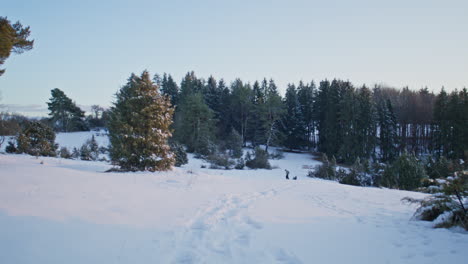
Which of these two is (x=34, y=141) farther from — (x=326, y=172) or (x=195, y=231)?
(x=326, y=172)

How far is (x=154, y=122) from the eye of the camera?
1105cm

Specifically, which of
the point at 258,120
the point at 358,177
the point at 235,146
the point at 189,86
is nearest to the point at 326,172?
the point at 358,177

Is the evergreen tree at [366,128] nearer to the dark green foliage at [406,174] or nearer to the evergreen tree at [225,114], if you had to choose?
the dark green foliage at [406,174]

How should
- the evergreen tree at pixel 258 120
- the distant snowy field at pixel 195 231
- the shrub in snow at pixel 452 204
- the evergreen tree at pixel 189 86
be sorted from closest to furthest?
1. the distant snowy field at pixel 195 231
2. the shrub in snow at pixel 452 204
3. the evergreen tree at pixel 258 120
4. the evergreen tree at pixel 189 86

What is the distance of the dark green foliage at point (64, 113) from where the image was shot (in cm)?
4147

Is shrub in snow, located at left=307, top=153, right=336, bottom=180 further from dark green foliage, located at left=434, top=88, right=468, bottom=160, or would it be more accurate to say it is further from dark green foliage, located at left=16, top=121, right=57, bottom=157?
dark green foliage, located at left=16, top=121, right=57, bottom=157

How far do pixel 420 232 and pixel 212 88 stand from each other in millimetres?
45001

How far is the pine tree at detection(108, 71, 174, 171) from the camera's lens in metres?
10.6

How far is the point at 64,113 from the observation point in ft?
141

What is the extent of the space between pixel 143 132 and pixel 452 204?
1059 cm

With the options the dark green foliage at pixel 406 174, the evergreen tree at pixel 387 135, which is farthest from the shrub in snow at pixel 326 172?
the evergreen tree at pixel 387 135

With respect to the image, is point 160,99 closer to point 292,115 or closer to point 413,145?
point 292,115

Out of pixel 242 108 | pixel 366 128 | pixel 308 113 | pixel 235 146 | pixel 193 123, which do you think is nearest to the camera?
pixel 235 146

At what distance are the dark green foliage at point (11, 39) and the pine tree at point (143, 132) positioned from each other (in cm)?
400
